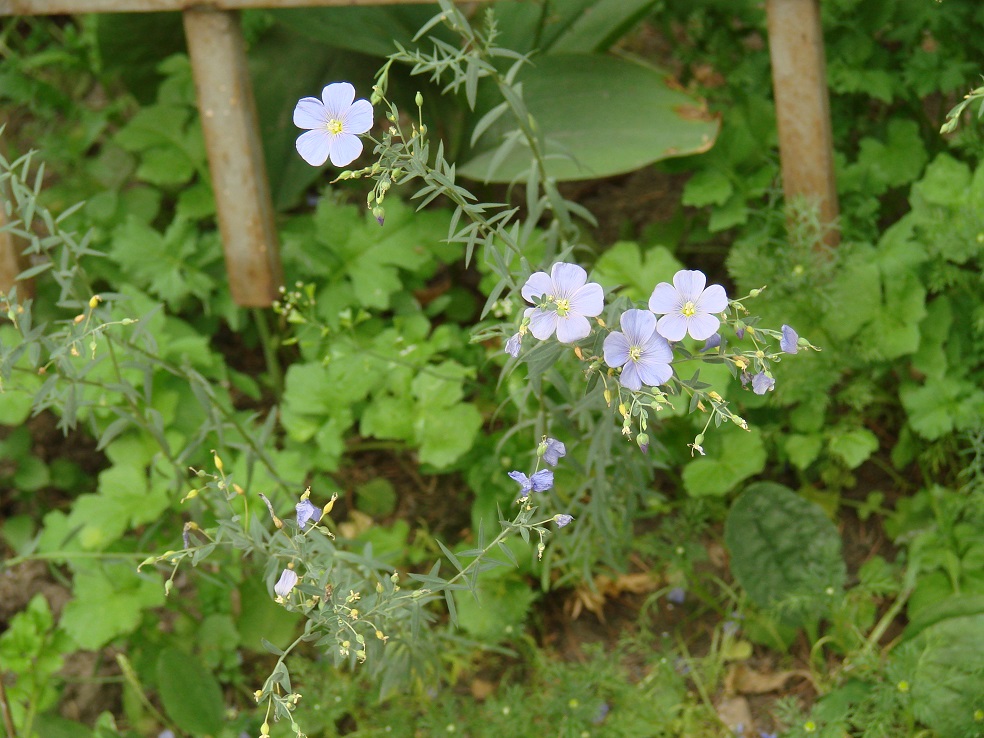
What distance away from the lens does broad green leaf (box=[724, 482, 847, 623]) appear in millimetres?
2025

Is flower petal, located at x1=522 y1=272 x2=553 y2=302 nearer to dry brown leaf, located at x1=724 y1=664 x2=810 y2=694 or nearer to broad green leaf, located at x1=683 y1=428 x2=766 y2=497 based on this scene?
broad green leaf, located at x1=683 y1=428 x2=766 y2=497

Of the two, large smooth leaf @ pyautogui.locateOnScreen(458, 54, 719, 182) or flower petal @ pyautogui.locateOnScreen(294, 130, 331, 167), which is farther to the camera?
large smooth leaf @ pyautogui.locateOnScreen(458, 54, 719, 182)

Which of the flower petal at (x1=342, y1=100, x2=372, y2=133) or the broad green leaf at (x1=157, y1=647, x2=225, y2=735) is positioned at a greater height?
the flower petal at (x1=342, y1=100, x2=372, y2=133)

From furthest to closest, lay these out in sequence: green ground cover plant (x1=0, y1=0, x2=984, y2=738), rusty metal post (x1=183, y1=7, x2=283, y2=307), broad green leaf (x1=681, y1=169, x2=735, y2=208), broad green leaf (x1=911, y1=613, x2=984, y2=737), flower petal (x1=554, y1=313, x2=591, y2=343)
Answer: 1. broad green leaf (x1=681, y1=169, x2=735, y2=208)
2. rusty metal post (x1=183, y1=7, x2=283, y2=307)
3. green ground cover plant (x1=0, y1=0, x2=984, y2=738)
4. broad green leaf (x1=911, y1=613, x2=984, y2=737)
5. flower petal (x1=554, y1=313, x2=591, y2=343)

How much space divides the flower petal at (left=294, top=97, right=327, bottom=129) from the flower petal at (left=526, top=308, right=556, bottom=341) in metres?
0.35

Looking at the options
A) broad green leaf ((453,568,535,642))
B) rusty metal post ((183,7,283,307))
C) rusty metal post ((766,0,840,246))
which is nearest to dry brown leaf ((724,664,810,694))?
broad green leaf ((453,568,535,642))

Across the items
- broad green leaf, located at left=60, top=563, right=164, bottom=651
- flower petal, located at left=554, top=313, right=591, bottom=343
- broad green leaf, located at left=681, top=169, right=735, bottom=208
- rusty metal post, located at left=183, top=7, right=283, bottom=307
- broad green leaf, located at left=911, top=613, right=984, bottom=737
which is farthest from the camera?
broad green leaf, located at left=681, top=169, right=735, bottom=208

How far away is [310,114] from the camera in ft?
4.12

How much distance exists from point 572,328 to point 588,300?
0.05 meters

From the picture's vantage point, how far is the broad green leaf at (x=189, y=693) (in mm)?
1988

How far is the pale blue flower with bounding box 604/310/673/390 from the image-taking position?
3.93ft

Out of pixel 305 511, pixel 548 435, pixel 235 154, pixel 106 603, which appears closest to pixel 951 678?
pixel 548 435

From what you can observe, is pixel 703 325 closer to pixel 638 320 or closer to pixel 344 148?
pixel 638 320

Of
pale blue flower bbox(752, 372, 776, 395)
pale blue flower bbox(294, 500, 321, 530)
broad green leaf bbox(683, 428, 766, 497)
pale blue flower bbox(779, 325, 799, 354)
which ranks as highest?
pale blue flower bbox(779, 325, 799, 354)
